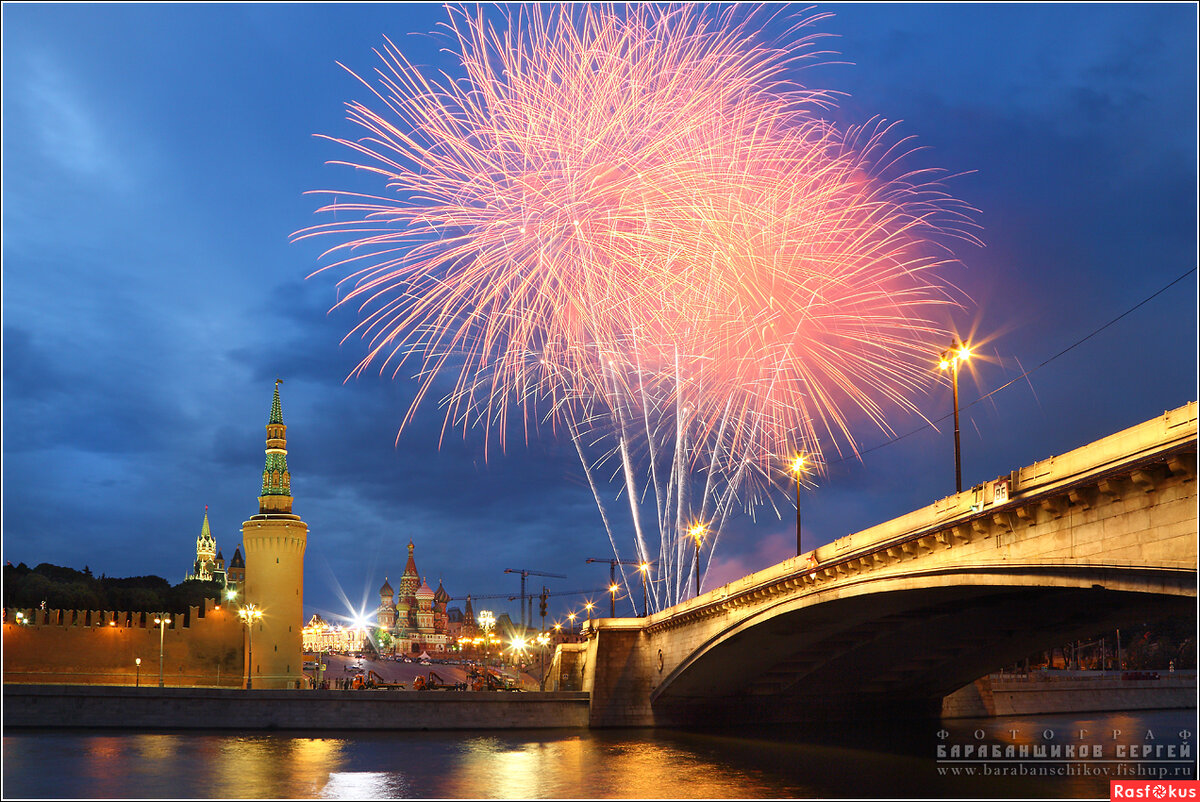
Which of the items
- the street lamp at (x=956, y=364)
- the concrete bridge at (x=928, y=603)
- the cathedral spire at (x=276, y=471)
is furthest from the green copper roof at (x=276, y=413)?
the street lamp at (x=956, y=364)

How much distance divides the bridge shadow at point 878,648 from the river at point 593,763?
11.4ft

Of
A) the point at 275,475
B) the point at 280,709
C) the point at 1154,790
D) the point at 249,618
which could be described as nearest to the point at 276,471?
the point at 275,475

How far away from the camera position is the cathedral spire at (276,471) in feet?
310

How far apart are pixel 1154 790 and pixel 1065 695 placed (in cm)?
5501

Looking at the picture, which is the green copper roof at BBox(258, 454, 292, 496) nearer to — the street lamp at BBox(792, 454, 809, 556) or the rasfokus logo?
the street lamp at BBox(792, 454, 809, 556)

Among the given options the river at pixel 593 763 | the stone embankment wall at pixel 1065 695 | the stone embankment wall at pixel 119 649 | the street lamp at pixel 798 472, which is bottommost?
the stone embankment wall at pixel 1065 695

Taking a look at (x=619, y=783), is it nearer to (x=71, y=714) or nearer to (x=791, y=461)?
(x=791, y=461)

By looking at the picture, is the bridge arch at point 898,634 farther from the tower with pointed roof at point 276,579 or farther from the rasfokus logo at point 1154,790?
the tower with pointed roof at point 276,579

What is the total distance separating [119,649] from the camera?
262 ft

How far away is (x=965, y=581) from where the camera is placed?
101ft

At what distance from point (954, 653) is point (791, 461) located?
57.4 feet

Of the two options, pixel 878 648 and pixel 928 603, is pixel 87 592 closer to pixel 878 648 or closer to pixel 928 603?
pixel 878 648

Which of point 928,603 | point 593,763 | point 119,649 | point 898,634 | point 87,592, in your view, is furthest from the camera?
point 87,592

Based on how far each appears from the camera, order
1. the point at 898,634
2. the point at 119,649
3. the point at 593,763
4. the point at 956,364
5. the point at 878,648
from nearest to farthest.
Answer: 1. the point at 956,364
2. the point at 593,763
3. the point at 898,634
4. the point at 878,648
5. the point at 119,649
